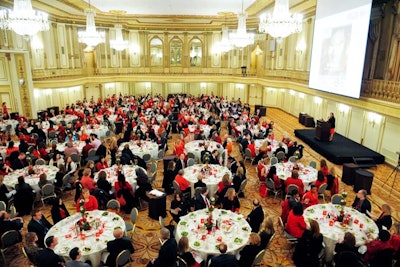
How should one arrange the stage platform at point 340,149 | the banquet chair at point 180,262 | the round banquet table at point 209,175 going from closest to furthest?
the banquet chair at point 180,262 < the round banquet table at point 209,175 < the stage platform at point 340,149

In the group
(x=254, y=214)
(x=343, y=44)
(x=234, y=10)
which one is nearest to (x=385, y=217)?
(x=254, y=214)

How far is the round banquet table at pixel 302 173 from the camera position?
30.4 feet

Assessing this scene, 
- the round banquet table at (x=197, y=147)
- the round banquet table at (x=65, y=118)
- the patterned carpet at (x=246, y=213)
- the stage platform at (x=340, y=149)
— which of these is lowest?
the patterned carpet at (x=246, y=213)

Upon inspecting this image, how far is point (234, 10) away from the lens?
23.8m

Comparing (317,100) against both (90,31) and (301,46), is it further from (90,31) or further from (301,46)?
(90,31)

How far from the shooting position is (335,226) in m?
6.68

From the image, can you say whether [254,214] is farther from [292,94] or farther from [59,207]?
[292,94]

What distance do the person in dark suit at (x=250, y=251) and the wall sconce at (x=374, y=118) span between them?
1103 cm

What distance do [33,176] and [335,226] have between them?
8837 mm

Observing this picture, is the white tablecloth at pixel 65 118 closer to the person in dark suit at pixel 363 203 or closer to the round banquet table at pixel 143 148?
the round banquet table at pixel 143 148

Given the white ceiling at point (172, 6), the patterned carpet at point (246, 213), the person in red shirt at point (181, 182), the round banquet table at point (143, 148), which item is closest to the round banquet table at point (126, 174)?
the patterned carpet at point (246, 213)

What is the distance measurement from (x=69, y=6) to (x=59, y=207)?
19.0 metres

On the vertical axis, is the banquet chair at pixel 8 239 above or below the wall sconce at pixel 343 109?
below

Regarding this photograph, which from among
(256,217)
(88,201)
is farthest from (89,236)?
(256,217)
